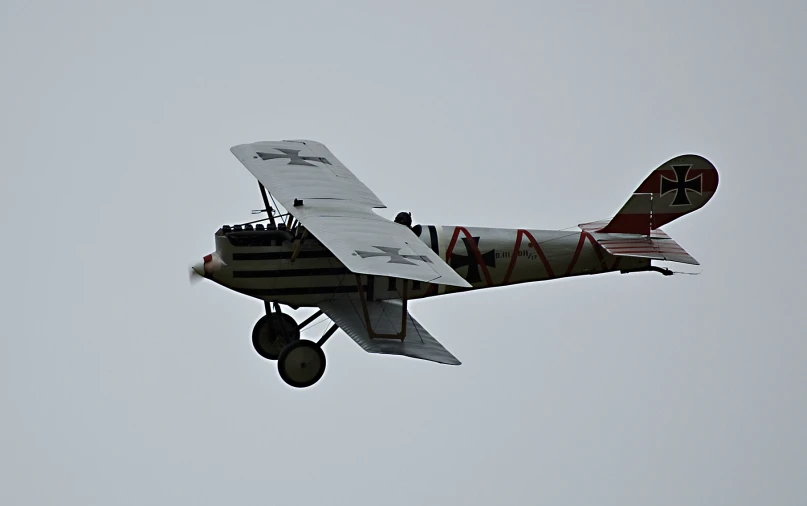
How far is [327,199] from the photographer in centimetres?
1814

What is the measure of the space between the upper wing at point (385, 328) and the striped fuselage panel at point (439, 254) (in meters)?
0.17

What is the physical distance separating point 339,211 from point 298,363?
1664 mm

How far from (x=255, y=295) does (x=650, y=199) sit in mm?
4783

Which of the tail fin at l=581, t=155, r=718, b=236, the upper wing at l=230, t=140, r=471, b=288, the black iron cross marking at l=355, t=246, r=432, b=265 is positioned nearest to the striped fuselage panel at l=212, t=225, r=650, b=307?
the tail fin at l=581, t=155, r=718, b=236

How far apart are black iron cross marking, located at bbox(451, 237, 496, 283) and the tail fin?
4.61 ft

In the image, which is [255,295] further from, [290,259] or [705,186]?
[705,186]

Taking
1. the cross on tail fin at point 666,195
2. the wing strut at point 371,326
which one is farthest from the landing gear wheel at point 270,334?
the cross on tail fin at point 666,195

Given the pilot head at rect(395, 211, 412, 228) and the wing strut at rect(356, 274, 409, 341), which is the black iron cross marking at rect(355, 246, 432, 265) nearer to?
the wing strut at rect(356, 274, 409, 341)

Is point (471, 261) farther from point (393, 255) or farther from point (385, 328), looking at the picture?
point (393, 255)

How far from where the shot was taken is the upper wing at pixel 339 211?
635 inches

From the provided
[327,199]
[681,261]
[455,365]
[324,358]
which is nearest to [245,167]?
[327,199]

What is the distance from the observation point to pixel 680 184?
768 inches

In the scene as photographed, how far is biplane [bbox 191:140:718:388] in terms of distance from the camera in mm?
17297

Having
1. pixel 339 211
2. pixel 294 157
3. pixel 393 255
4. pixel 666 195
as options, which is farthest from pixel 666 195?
pixel 393 255
